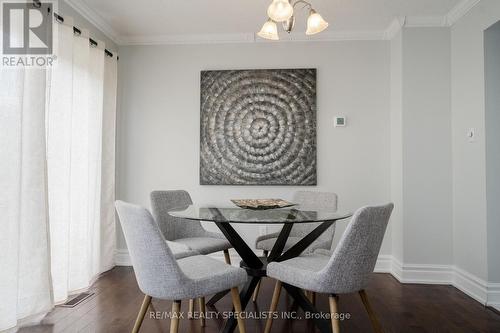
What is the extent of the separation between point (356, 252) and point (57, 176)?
2305mm

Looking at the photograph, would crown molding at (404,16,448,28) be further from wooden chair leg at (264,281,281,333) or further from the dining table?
wooden chair leg at (264,281,281,333)

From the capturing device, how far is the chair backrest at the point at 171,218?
2611mm

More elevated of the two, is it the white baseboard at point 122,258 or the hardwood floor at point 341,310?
the white baseboard at point 122,258

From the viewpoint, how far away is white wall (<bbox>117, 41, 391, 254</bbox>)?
3.43 meters

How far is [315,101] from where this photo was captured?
11.3 feet

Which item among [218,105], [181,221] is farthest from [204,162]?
[181,221]

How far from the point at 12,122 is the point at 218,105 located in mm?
1958

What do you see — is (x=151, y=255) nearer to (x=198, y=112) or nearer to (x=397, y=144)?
(x=198, y=112)

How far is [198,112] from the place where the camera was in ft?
11.7

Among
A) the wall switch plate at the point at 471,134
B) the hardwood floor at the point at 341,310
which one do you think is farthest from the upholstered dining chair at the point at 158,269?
the wall switch plate at the point at 471,134

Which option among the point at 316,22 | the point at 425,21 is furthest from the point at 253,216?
the point at 425,21

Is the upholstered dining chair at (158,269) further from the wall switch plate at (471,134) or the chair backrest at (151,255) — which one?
the wall switch plate at (471,134)

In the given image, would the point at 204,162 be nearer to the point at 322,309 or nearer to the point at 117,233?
the point at 117,233

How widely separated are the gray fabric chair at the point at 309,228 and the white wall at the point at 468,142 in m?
1.25
